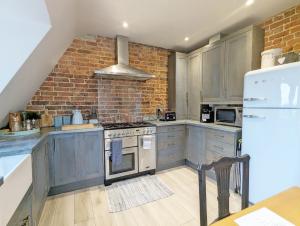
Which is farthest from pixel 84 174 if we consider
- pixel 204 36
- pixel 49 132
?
pixel 204 36

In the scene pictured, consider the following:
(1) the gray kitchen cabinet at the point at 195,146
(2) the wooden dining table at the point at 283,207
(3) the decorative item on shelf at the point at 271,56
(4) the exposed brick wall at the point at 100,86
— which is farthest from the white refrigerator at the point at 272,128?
(4) the exposed brick wall at the point at 100,86

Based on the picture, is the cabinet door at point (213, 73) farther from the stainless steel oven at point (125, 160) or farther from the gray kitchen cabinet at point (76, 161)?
the gray kitchen cabinet at point (76, 161)

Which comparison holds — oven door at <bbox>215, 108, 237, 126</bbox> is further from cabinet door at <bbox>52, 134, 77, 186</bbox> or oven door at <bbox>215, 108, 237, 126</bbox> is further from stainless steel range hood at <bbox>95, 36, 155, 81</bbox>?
cabinet door at <bbox>52, 134, 77, 186</bbox>

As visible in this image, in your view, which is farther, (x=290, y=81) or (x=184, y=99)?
(x=184, y=99)

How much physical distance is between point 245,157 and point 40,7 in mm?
2095

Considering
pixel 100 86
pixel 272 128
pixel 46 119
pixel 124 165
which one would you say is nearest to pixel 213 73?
pixel 272 128

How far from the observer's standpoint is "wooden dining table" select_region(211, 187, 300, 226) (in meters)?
0.76

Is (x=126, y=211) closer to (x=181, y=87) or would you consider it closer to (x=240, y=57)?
(x=181, y=87)

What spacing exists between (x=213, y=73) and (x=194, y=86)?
0.57 metres

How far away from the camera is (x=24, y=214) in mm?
1257

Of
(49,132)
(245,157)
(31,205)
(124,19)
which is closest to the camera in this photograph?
(245,157)

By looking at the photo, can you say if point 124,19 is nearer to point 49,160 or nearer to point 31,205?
point 49,160

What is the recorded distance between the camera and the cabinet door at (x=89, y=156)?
2.43m

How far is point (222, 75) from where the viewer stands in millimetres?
2809
